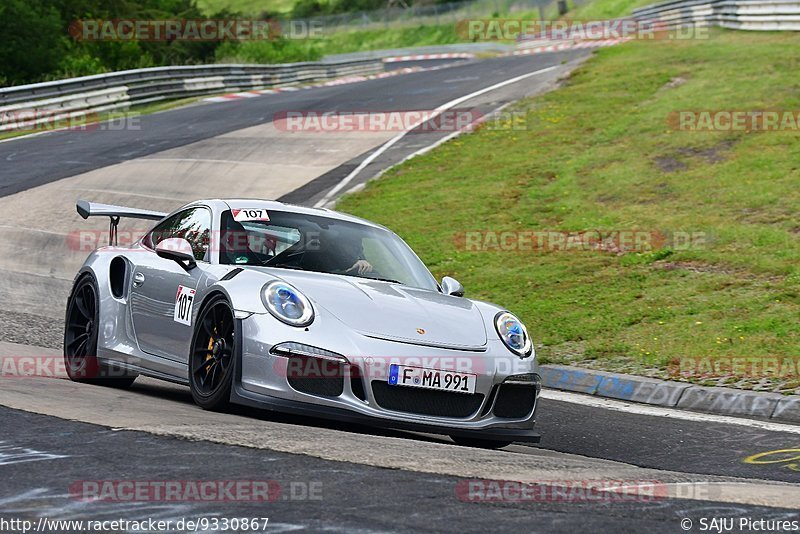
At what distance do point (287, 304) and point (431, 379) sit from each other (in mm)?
875

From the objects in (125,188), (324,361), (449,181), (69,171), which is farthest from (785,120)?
(324,361)

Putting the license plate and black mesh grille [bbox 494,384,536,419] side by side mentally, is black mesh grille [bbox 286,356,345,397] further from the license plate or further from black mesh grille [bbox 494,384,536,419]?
black mesh grille [bbox 494,384,536,419]

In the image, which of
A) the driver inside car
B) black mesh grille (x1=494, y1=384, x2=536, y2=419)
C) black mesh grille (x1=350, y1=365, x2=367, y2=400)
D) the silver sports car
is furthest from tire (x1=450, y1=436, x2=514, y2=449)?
the driver inside car

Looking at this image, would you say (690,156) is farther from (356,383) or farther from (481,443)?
(356,383)

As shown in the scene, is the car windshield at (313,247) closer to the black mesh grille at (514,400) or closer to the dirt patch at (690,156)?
the black mesh grille at (514,400)

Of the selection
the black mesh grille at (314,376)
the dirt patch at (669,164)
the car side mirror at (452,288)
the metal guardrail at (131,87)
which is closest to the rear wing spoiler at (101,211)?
the car side mirror at (452,288)

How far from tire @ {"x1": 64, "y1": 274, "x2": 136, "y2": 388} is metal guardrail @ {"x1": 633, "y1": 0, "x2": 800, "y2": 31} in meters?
26.7

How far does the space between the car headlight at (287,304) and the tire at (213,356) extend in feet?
0.82

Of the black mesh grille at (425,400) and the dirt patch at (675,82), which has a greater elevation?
the black mesh grille at (425,400)

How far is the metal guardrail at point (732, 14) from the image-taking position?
3147cm

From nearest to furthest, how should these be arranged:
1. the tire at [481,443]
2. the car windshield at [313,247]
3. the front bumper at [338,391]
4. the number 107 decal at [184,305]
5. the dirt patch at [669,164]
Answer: the front bumper at [338,391] → the tire at [481,443] → the number 107 decal at [184,305] → the car windshield at [313,247] → the dirt patch at [669,164]

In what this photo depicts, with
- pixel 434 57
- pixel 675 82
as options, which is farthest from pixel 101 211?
pixel 434 57

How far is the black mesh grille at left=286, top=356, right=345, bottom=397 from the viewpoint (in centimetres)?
615

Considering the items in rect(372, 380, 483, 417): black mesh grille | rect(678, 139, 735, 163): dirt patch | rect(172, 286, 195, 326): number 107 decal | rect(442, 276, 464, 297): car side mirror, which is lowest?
rect(678, 139, 735, 163): dirt patch
